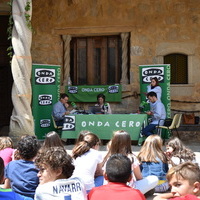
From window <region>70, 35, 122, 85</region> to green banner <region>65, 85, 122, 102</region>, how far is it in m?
0.40

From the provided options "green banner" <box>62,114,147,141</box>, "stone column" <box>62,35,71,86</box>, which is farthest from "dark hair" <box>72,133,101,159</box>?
"stone column" <box>62,35,71,86</box>

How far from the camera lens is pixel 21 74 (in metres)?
8.92

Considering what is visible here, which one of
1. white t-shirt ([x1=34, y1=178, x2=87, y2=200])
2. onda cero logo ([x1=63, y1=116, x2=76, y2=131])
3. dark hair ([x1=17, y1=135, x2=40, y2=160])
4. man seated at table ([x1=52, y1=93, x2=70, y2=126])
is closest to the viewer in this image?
white t-shirt ([x1=34, y1=178, x2=87, y2=200])

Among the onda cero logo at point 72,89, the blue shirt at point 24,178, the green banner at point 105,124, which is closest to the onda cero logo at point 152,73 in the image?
the green banner at point 105,124

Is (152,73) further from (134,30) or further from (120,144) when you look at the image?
(120,144)

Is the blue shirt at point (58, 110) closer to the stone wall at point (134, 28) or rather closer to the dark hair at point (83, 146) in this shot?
the stone wall at point (134, 28)

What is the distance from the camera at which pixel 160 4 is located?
12133 millimetres

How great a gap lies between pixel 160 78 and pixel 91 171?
22.6 feet

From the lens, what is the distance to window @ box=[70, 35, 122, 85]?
41.4 feet

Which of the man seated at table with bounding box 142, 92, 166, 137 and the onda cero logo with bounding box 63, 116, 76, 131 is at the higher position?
the man seated at table with bounding box 142, 92, 166, 137

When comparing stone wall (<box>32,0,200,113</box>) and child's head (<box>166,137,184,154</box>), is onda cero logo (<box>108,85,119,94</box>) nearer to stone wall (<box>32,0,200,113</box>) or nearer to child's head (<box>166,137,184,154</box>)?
stone wall (<box>32,0,200,113</box>)

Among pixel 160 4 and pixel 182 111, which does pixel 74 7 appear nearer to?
pixel 160 4

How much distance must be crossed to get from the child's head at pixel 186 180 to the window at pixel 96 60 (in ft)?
31.6

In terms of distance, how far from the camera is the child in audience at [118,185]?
295cm
